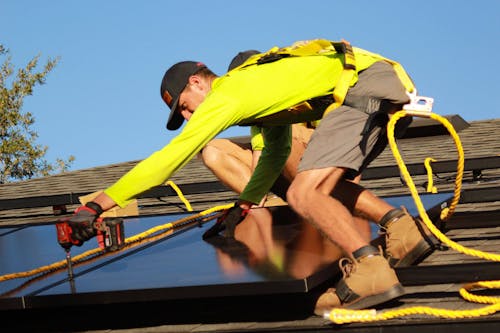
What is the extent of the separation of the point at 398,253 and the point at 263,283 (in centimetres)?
100

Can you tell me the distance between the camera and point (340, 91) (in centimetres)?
431

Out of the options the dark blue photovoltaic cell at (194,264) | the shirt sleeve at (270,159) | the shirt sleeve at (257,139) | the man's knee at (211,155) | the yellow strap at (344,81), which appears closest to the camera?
the dark blue photovoltaic cell at (194,264)

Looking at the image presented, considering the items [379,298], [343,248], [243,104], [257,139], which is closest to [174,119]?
[243,104]

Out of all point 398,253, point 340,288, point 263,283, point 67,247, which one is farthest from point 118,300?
point 398,253

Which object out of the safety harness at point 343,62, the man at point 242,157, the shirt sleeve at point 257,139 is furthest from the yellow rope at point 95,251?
the safety harness at point 343,62

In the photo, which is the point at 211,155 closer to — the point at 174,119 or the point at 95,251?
the point at 95,251

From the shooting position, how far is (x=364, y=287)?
3.87 m

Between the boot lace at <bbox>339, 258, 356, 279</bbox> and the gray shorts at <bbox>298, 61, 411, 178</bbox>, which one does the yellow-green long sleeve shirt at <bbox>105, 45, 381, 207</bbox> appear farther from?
the boot lace at <bbox>339, 258, 356, 279</bbox>

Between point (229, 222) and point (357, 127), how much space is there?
120cm

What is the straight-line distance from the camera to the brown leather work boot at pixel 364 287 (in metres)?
3.83

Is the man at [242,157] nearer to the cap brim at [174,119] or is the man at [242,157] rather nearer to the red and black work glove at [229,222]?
the red and black work glove at [229,222]

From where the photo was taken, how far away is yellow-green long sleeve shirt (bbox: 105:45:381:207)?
13.0 feet

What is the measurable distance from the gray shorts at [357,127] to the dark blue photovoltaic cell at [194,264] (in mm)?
448

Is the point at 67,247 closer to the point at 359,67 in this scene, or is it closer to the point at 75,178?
the point at 359,67
